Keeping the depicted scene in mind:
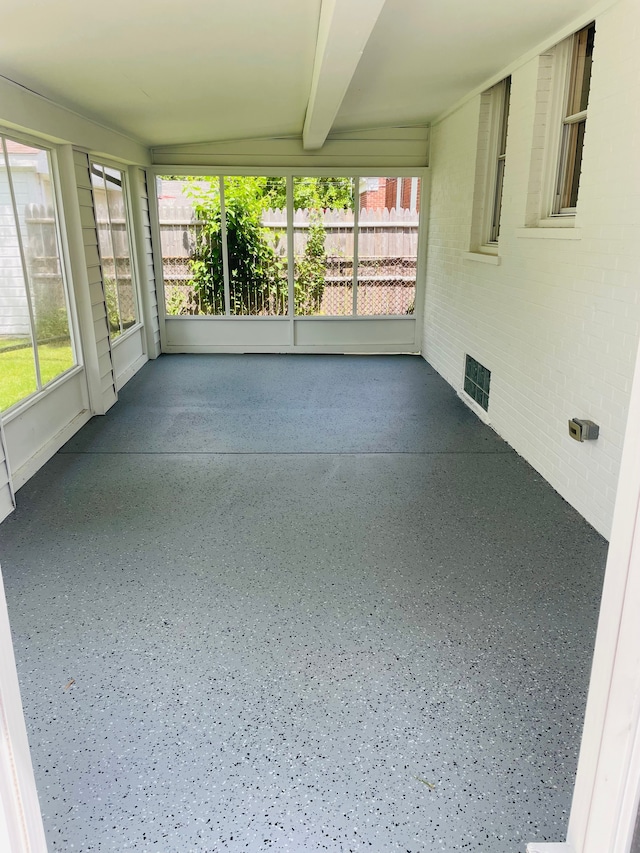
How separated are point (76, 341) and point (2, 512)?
209cm

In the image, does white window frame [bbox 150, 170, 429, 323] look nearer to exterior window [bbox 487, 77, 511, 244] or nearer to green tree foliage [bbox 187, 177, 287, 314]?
green tree foliage [bbox 187, 177, 287, 314]

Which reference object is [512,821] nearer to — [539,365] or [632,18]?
[539,365]

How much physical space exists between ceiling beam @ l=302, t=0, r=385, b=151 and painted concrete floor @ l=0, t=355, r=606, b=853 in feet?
8.10

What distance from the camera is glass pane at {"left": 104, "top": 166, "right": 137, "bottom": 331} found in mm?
6316

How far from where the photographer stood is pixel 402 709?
2197mm

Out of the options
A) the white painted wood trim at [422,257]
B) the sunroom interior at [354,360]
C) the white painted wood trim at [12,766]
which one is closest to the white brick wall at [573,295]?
the sunroom interior at [354,360]

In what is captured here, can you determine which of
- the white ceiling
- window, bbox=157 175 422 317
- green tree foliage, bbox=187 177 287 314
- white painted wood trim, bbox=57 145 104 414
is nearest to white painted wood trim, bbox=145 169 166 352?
window, bbox=157 175 422 317

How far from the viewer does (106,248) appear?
19.8 ft

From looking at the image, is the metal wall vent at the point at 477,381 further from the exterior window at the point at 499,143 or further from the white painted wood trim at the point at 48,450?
the white painted wood trim at the point at 48,450

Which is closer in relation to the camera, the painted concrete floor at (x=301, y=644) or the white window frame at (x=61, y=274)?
the painted concrete floor at (x=301, y=644)

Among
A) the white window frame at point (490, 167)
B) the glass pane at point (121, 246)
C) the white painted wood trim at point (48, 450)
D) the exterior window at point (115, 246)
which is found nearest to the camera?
the white painted wood trim at point (48, 450)

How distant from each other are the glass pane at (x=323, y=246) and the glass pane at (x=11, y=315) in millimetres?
4296

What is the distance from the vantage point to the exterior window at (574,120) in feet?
12.4

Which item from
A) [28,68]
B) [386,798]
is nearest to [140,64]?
[28,68]
